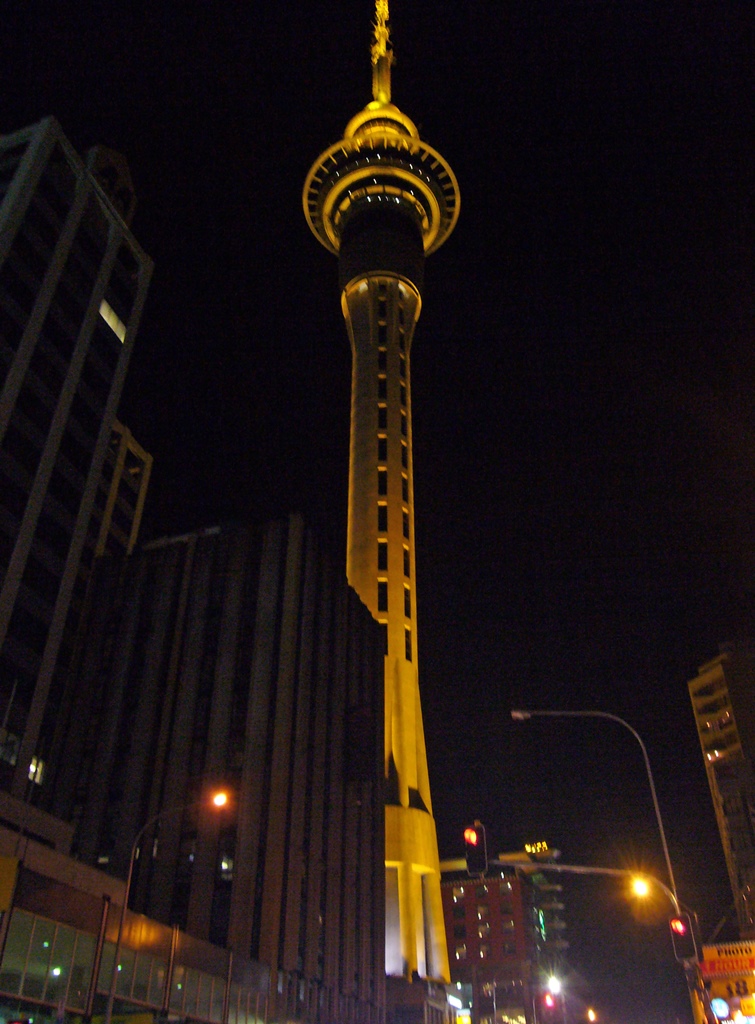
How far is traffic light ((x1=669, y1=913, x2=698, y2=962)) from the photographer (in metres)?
22.4

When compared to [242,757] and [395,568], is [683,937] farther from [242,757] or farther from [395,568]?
[395,568]

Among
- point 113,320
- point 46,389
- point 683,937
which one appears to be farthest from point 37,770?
point 683,937

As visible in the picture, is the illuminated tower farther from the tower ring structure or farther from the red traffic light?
the red traffic light

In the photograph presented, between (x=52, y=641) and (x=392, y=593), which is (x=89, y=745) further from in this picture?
(x=392, y=593)

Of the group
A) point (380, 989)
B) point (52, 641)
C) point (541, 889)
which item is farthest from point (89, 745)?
point (541, 889)

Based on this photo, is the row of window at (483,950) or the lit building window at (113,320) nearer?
the lit building window at (113,320)

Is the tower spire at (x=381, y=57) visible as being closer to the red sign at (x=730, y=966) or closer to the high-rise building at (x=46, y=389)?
the high-rise building at (x=46, y=389)

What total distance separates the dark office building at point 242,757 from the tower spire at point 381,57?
288 feet

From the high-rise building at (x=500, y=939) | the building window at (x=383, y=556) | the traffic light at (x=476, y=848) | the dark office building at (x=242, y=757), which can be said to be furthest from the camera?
the high-rise building at (x=500, y=939)

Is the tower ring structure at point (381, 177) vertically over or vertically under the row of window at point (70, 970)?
over

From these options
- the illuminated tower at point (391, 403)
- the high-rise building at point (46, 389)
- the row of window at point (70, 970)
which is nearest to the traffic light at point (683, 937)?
the row of window at point (70, 970)

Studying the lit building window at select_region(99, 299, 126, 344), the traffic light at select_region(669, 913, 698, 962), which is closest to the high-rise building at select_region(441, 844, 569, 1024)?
the lit building window at select_region(99, 299, 126, 344)

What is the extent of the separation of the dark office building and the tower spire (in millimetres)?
87633

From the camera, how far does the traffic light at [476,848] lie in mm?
22344
